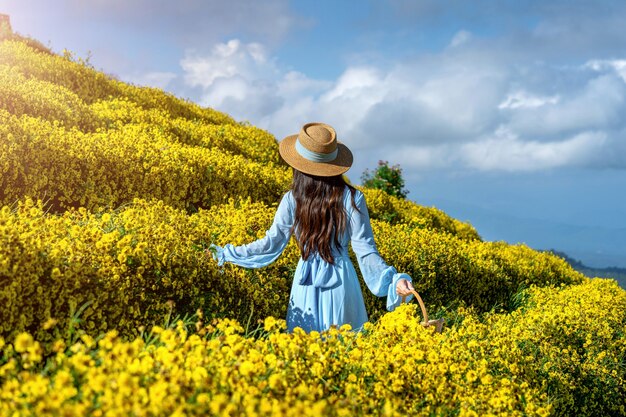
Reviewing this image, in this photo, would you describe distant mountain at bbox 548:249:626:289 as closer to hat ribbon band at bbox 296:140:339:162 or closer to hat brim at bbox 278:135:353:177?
hat brim at bbox 278:135:353:177

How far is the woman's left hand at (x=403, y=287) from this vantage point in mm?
4992

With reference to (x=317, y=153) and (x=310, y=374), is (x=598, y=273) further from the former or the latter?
(x=310, y=374)

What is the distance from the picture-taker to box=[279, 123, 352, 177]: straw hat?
16.5 ft

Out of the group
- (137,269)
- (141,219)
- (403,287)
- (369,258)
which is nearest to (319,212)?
(369,258)

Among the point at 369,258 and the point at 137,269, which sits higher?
the point at 369,258

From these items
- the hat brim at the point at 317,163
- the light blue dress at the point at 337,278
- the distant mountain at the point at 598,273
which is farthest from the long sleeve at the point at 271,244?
the distant mountain at the point at 598,273

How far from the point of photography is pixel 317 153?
5.05 metres

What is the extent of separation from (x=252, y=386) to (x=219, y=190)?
647 cm

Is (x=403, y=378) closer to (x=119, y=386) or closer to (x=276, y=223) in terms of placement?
(x=276, y=223)

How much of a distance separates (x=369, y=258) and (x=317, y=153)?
3.00ft

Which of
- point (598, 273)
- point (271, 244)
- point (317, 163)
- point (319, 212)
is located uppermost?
point (598, 273)

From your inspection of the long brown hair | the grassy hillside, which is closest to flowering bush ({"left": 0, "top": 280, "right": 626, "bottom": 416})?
the grassy hillside

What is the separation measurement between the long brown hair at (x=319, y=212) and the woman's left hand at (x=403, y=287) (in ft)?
1.82

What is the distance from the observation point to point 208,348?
360cm
